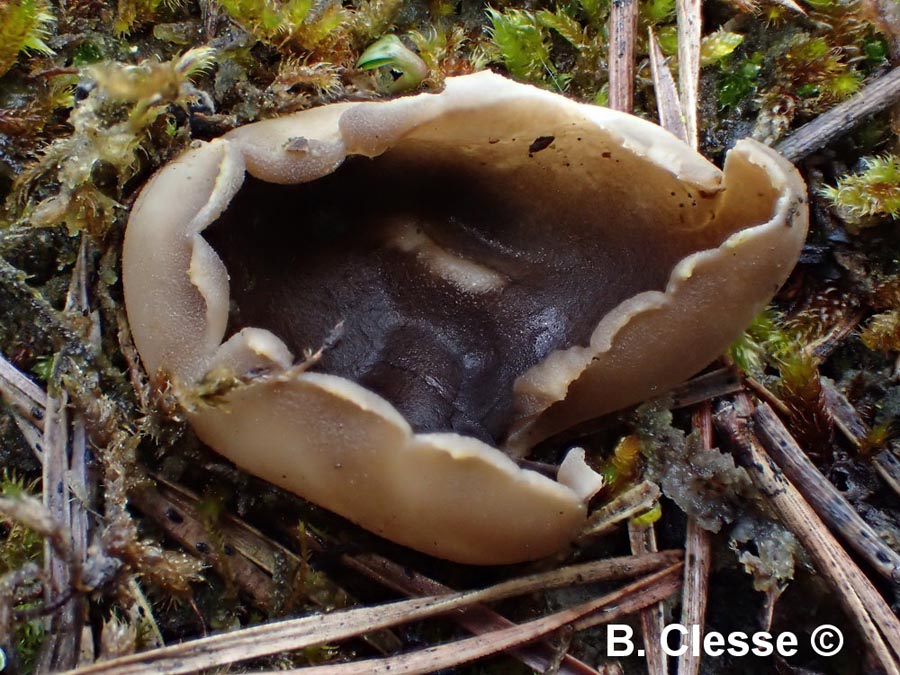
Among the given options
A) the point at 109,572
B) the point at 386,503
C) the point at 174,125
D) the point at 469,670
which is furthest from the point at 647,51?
the point at 109,572

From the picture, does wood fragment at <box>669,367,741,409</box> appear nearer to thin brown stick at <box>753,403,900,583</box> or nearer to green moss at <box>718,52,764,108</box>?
thin brown stick at <box>753,403,900,583</box>

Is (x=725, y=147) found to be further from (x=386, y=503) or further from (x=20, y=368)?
(x=20, y=368)

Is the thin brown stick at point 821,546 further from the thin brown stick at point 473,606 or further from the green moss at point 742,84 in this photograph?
the green moss at point 742,84

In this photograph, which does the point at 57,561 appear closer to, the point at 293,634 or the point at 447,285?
the point at 293,634

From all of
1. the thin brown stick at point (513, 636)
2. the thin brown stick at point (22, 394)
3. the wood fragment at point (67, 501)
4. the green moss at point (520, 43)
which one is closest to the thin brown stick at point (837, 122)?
the green moss at point (520, 43)

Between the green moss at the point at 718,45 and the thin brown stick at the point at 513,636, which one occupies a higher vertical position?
the green moss at the point at 718,45
